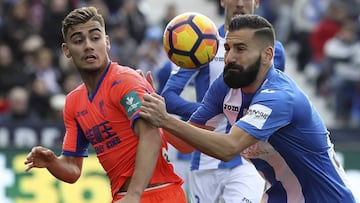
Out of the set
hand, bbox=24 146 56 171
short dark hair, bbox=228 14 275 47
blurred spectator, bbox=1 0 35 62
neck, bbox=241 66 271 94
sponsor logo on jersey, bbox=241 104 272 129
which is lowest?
hand, bbox=24 146 56 171

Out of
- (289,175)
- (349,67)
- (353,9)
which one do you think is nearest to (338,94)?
(349,67)

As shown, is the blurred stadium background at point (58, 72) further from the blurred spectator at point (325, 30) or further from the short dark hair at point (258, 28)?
the short dark hair at point (258, 28)

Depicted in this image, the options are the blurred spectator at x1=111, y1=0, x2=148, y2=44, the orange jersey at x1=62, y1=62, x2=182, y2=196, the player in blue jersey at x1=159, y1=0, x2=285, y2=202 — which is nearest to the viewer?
the orange jersey at x1=62, y1=62, x2=182, y2=196

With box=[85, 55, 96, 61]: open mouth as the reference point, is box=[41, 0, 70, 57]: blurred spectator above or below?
above

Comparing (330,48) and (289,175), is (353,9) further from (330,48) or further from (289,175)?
(289,175)

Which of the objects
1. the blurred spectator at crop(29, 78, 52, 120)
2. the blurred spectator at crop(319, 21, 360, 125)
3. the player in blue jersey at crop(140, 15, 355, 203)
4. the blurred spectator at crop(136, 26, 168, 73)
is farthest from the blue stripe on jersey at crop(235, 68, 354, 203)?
the blurred spectator at crop(319, 21, 360, 125)

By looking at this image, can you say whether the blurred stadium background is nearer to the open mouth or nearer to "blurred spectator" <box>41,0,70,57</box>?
"blurred spectator" <box>41,0,70,57</box>

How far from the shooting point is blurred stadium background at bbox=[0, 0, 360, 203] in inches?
555

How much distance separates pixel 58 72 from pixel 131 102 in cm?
1050

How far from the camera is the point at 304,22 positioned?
2116 centimetres

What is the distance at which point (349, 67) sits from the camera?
734 inches

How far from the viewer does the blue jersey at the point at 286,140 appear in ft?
22.3

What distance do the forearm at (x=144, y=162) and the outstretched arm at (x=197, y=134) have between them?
272 millimetres

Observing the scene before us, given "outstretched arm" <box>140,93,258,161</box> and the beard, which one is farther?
the beard
